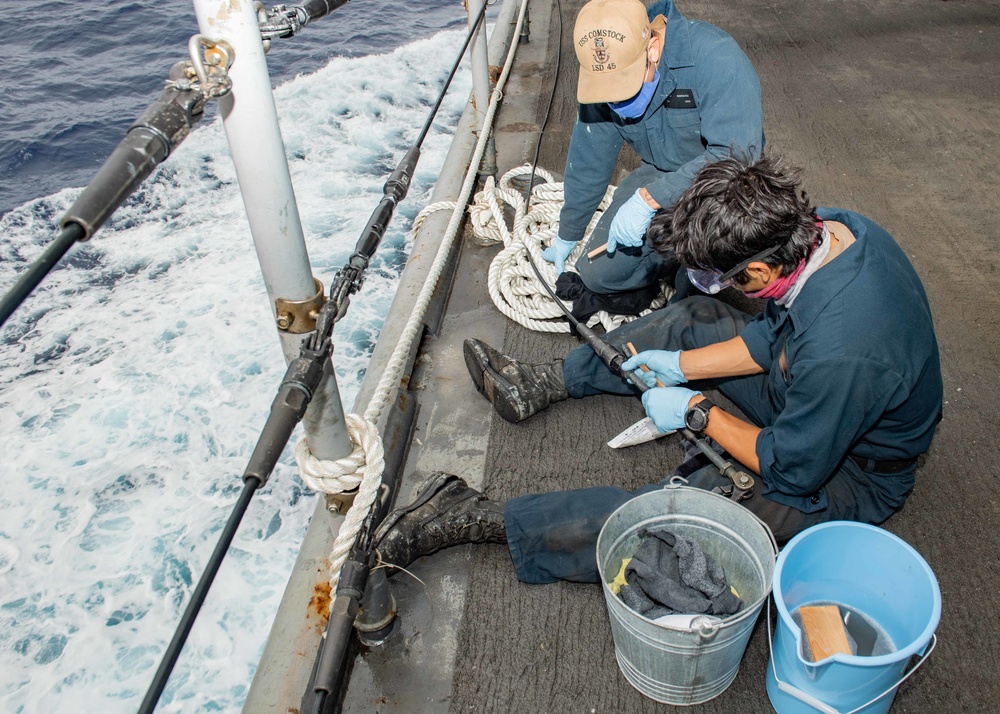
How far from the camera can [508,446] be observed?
8.77ft

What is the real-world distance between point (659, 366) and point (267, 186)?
1.59 meters

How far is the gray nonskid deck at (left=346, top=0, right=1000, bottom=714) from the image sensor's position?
1963 mm

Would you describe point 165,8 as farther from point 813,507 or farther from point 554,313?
point 813,507

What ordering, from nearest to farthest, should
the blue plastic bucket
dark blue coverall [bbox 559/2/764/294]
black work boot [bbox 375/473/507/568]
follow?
the blue plastic bucket
black work boot [bbox 375/473/507/568]
dark blue coverall [bbox 559/2/764/294]

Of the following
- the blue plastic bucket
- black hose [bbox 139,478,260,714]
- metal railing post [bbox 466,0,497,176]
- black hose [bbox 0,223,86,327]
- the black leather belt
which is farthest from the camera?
metal railing post [bbox 466,0,497,176]

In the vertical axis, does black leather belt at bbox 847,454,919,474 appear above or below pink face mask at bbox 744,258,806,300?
below

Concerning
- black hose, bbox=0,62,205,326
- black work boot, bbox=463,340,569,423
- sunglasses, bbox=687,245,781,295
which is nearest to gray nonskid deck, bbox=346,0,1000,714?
black work boot, bbox=463,340,569,423

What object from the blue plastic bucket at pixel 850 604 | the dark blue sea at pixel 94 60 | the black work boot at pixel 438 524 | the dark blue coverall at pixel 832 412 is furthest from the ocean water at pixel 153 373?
the blue plastic bucket at pixel 850 604

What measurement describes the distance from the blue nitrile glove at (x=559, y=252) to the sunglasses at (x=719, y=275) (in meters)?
1.17

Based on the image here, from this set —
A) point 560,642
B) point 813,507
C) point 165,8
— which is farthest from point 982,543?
point 165,8

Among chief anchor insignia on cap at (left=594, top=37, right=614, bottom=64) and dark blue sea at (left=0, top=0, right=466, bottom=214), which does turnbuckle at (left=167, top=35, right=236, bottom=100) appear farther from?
dark blue sea at (left=0, top=0, right=466, bottom=214)

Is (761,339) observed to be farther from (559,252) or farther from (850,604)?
(559,252)

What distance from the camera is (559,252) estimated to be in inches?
130

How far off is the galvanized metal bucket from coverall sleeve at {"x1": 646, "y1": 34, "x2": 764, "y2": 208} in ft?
3.82
